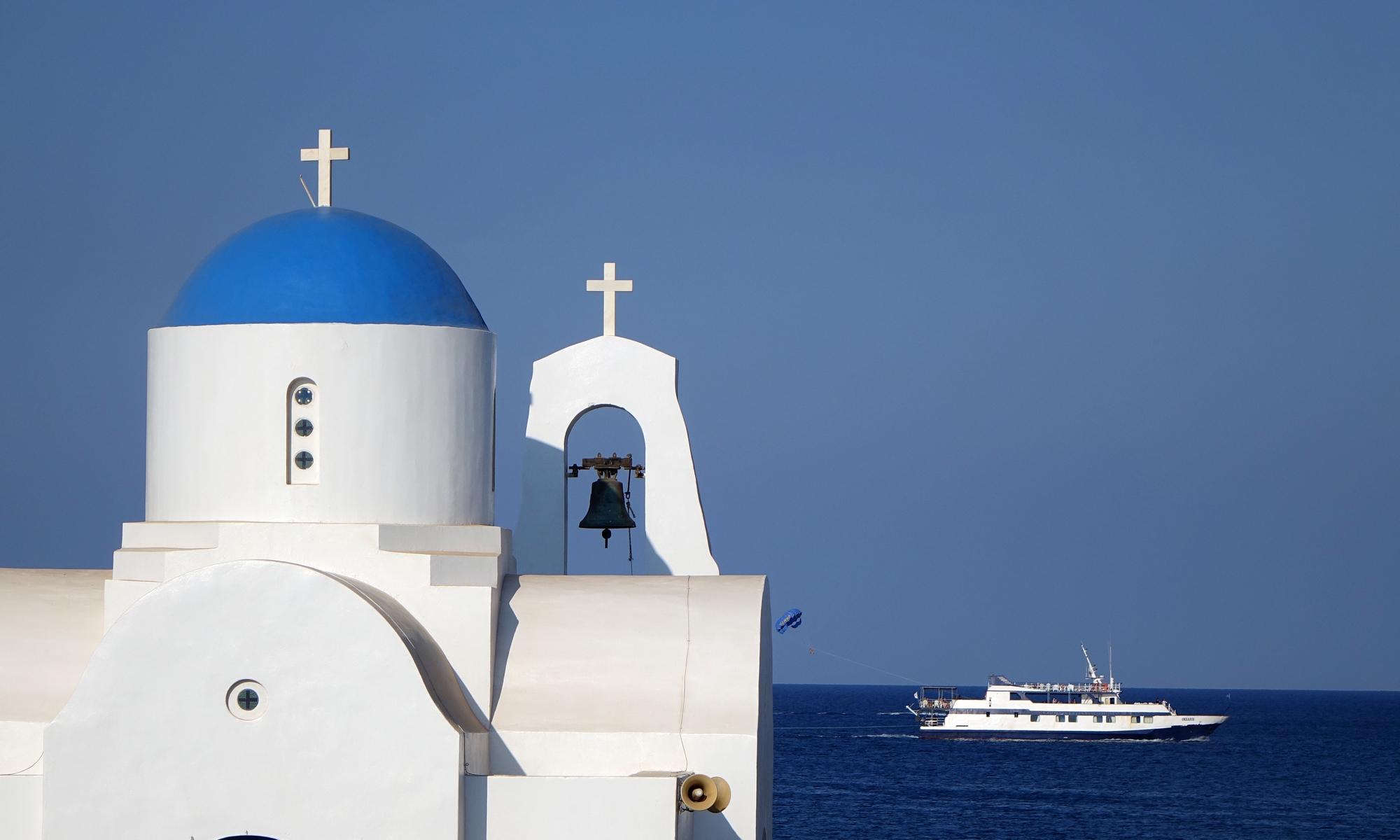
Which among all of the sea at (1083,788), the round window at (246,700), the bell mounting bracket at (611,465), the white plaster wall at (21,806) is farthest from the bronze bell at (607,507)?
the sea at (1083,788)

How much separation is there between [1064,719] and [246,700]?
76.8m

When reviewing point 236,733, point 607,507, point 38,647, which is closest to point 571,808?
point 236,733

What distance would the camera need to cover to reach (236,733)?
37.2 ft

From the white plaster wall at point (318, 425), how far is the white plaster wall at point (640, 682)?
3.71 ft

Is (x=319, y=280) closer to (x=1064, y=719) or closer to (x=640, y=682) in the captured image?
(x=640, y=682)

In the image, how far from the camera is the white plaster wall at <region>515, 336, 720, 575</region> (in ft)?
48.2

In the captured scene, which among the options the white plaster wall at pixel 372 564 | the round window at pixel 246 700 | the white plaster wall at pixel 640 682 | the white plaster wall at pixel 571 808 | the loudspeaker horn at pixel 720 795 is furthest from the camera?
the white plaster wall at pixel 372 564

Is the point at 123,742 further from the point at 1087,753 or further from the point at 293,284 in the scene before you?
the point at 1087,753

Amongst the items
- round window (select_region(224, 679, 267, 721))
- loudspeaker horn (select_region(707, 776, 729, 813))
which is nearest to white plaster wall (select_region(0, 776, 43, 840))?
round window (select_region(224, 679, 267, 721))

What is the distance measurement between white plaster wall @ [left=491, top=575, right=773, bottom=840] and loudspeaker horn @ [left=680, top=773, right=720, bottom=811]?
1.52 ft

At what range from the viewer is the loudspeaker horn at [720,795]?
11.5m

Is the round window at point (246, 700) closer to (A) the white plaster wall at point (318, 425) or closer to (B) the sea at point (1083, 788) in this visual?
(A) the white plaster wall at point (318, 425)

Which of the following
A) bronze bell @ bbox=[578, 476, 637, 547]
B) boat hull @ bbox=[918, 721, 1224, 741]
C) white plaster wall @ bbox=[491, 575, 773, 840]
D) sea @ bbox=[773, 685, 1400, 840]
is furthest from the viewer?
boat hull @ bbox=[918, 721, 1224, 741]

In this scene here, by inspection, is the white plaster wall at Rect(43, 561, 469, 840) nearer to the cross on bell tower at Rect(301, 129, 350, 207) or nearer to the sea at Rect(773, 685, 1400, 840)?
the cross on bell tower at Rect(301, 129, 350, 207)
